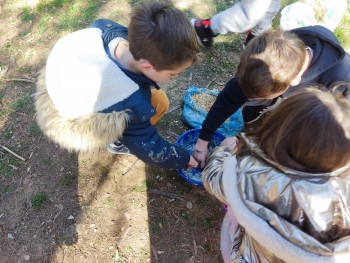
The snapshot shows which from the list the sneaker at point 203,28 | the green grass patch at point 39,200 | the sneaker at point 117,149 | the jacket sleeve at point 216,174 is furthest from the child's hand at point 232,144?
the green grass patch at point 39,200

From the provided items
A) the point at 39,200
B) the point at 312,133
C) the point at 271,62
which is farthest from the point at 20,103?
the point at 312,133

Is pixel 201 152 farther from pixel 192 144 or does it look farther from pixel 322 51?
pixel 322 51

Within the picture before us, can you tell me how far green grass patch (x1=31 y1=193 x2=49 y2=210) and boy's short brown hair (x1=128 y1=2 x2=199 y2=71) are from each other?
125 centimetres

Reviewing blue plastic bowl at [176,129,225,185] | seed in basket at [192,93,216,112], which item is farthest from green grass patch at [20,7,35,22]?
blue plastic bowl at [176,129,225,185]

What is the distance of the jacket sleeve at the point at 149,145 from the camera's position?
1766 millimetres

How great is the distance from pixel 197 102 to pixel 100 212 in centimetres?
112

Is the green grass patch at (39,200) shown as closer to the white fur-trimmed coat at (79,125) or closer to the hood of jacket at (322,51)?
the white fur-trimmed coat at (79,125)

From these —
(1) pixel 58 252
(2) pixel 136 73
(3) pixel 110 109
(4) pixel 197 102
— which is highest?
(2) pixel 136 73

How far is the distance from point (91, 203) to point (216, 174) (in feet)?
3.50

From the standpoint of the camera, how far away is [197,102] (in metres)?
2.69

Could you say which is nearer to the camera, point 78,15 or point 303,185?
point 303,185

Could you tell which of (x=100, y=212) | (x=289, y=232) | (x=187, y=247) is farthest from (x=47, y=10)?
(x=289, y=232)

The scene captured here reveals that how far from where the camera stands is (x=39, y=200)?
7.42 feet

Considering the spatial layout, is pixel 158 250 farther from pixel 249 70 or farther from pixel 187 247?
pixel 249 70
